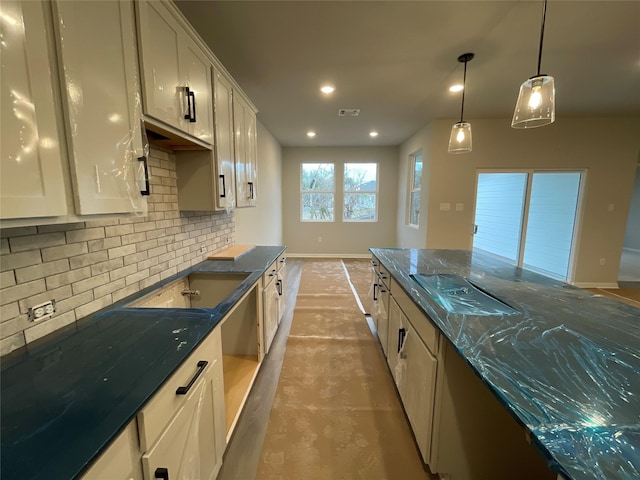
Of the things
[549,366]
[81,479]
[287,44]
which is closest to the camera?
[81,479]

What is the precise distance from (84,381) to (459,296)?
5.86 feet

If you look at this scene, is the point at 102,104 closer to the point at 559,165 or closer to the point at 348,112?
the point at 348,112

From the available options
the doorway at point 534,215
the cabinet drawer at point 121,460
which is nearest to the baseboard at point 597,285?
the doorway at point 534,215

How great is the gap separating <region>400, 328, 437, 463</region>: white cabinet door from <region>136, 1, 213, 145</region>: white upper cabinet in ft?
6.02

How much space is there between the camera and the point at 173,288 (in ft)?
5.96

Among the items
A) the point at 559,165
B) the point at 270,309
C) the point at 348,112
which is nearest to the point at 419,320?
the point at 270,309

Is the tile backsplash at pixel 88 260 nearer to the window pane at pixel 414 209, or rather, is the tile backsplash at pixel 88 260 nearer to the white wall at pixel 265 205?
the white wall at pixel 265 205

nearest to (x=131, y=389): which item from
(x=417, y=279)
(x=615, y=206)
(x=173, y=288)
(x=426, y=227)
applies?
(x=173, y=288)

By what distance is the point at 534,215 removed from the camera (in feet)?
16.1

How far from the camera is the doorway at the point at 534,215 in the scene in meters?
4.40

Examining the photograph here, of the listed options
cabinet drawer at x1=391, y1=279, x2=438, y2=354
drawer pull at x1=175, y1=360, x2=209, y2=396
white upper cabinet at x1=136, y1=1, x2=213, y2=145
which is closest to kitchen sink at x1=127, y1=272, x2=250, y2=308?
drawer pull at x1=175, y1=360, x2=209, y2=396

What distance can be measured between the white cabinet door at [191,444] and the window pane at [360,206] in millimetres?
5435

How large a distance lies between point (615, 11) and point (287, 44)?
233cm

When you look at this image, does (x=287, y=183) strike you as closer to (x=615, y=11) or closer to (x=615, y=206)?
(x=615, y=11)
